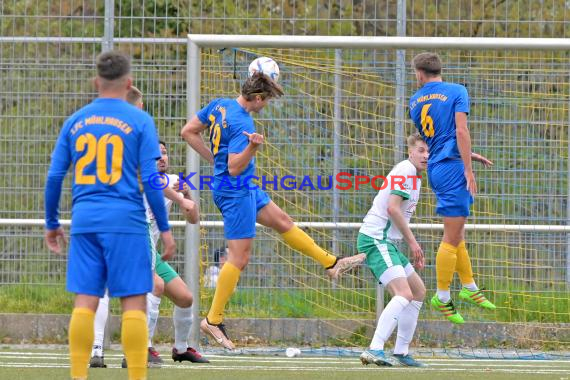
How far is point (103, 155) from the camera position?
6332mm

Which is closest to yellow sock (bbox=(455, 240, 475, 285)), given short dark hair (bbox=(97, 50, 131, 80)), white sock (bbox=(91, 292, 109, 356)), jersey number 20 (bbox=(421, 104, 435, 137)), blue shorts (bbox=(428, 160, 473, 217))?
blue shorts (bbox=(428, 160, 473, 217))

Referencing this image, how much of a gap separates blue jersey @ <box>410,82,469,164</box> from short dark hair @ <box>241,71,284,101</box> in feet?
4.28

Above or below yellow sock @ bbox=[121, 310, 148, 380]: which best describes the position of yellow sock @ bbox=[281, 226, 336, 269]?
above

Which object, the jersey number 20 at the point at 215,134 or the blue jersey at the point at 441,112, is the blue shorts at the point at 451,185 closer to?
the blue jersey at the point at 441,112

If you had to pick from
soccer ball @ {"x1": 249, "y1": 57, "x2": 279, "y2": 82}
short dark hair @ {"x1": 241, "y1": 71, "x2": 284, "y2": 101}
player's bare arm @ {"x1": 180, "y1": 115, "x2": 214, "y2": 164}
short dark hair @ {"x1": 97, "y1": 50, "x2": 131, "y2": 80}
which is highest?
soccer ball @ {"x1": 249, "y1": 57, "x2": 279, "y2": 82}

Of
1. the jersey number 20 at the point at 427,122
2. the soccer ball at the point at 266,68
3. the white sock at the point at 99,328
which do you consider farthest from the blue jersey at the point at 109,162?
the jersey number 20 at the point at 427,122

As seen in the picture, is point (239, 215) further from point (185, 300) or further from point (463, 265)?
point (463, 265)

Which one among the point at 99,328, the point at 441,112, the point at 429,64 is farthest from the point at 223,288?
the point at 429,64

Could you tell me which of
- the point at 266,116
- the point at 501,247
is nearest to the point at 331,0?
the point at 266,116

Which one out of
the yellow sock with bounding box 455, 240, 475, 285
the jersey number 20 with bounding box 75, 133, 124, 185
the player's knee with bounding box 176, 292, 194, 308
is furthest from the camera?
the yellow sock with bounding box 455, 240, 475, 285

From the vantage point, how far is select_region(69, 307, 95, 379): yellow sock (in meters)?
6.54

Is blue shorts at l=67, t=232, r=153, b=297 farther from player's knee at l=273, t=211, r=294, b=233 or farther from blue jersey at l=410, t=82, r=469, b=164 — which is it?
blue jersey at l=410, t=82, r=469, b=164

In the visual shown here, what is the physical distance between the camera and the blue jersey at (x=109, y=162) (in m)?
6.34

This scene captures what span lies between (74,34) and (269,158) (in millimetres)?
2287
